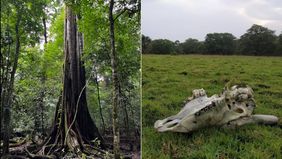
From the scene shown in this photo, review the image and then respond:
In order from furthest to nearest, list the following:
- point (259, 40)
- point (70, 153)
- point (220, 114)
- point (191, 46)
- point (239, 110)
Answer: point (191, 46) < point (259, 40) < point (239, 110) < point (220, 114) < point (70, 153)

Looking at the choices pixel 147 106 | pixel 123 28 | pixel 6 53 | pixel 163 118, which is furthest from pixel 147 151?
pixel 6 53

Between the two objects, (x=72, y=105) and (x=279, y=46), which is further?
(x=279, y=46)

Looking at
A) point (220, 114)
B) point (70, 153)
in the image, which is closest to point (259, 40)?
point (220, 114)

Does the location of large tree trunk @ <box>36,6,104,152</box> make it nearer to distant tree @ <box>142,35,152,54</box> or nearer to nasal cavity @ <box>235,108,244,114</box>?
nasal cavity @ <box>235,108,244,114</box>

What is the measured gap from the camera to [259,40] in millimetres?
7480

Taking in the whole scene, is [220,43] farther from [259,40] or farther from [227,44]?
[259,40]

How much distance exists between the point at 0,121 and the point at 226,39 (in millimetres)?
4359

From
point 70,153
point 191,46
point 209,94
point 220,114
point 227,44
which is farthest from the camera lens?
point 191,46

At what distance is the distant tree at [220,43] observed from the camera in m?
7.69

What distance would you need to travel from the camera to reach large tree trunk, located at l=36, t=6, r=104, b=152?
4184 millimetres

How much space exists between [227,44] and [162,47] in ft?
3.05

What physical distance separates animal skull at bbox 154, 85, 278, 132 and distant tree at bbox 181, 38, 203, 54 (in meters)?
1.70

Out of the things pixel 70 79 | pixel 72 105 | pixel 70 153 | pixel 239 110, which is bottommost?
pixel 70 153

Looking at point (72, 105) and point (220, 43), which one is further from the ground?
point (220, 43)
